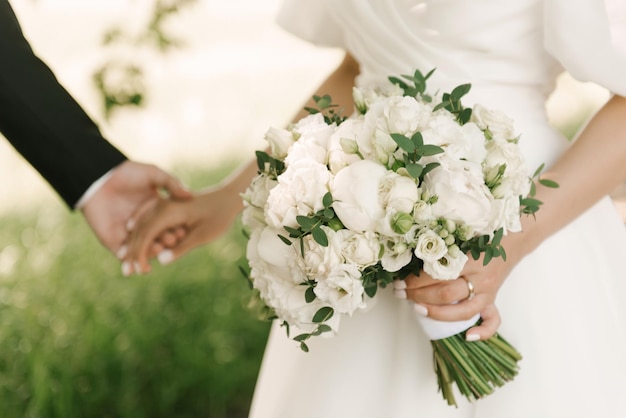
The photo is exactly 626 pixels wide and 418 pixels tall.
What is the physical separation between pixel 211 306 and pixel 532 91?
250 centimetres

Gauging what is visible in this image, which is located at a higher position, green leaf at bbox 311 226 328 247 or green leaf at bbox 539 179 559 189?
green leaf at bbox 539 179 559 189

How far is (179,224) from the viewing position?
2398 mm

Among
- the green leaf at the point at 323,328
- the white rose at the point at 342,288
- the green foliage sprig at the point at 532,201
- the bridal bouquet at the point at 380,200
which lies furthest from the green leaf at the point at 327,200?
the green foliage sprig at the point at 532,201

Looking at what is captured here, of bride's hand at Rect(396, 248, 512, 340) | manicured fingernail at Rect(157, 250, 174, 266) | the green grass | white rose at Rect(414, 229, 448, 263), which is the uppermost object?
white rose at Rect(414, 229, 448, 263)

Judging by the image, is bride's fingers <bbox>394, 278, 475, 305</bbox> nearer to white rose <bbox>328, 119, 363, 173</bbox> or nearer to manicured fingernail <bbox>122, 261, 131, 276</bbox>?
white rose <bbox>328, 119, 363, 173</bbox>

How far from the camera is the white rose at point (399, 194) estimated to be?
1.46m

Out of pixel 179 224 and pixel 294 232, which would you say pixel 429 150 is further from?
pixel 179 224

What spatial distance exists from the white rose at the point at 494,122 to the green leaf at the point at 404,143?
215mm

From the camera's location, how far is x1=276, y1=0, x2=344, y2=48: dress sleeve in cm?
223

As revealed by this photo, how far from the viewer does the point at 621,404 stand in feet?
5.75

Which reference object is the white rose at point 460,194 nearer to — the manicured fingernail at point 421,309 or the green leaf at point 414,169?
the green leaf at point 414,169

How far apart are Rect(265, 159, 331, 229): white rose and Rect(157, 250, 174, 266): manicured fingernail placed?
86 cm

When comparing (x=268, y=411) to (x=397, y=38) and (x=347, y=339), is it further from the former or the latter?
(x=397, y=38)

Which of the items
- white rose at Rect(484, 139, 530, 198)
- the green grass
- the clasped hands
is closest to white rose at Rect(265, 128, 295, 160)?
white rose at Rect(484, 139, 530, 198)
